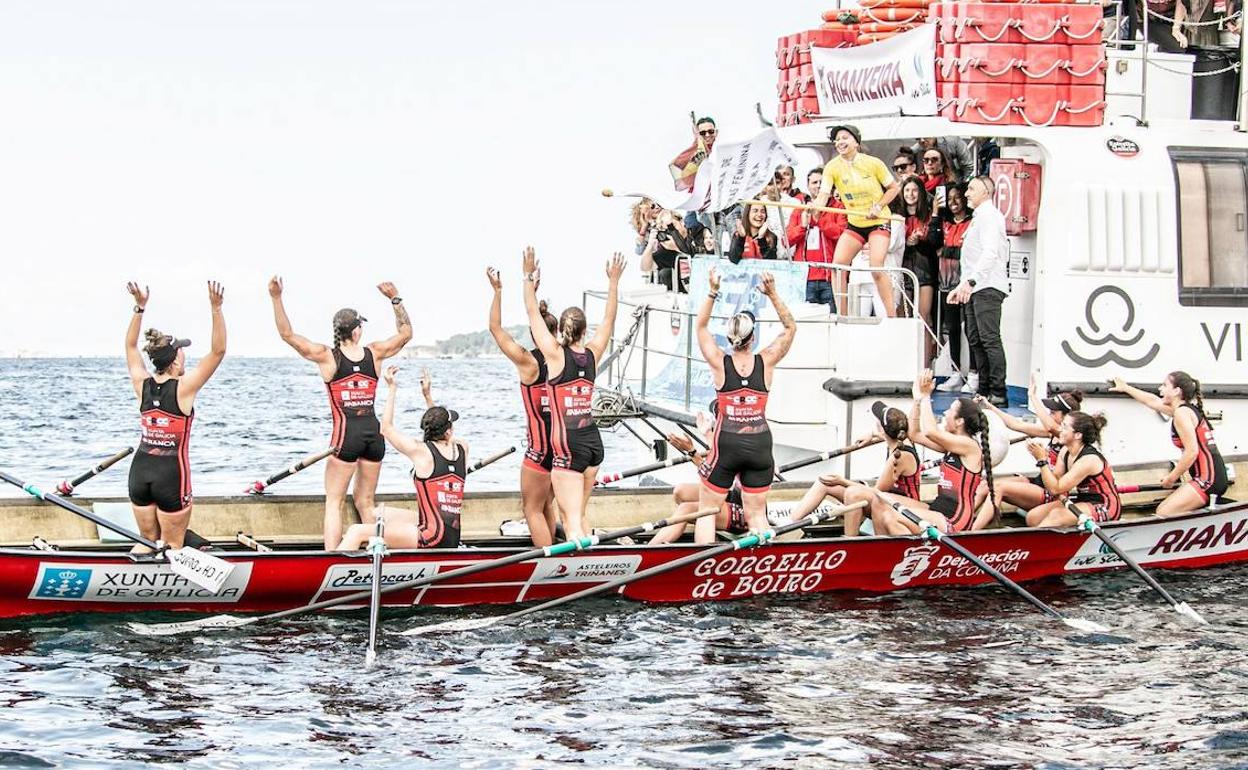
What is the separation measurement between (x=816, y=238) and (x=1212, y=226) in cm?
382

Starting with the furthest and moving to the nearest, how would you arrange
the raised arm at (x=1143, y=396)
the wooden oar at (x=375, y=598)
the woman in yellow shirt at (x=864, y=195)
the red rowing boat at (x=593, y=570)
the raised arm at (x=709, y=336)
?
the woman in yellow shirt at (x=864, y=195)
the raised arm at (x=1143, y=396)
the raised arm at (x=709, y=336)
the red rowing boat at (x=593, y=570)
the wooden oar at (x=375, y=598)

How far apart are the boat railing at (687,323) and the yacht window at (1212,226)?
2.61 meters

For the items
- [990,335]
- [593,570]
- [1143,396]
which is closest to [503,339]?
[593,570]

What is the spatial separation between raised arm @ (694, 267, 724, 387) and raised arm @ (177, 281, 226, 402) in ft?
11.5

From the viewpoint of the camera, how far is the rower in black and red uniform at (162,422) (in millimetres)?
12211

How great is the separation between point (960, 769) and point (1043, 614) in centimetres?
429

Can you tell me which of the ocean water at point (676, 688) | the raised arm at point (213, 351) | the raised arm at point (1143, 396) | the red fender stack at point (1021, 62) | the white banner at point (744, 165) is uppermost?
the red fender stack at point (1021, 62)

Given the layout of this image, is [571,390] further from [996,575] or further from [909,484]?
[996,575]

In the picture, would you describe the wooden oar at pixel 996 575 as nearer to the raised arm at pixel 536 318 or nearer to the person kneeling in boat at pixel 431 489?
the raised arm at pixel 536 318

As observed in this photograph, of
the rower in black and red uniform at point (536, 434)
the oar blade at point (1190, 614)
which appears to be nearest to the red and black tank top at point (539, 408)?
the rower in black and red uniform at point (536, 434)

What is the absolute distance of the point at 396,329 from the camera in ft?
44.0

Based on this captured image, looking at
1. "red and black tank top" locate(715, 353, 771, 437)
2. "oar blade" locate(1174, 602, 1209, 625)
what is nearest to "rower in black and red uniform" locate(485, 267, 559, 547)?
"red and black tank top" locate(715, 353, 771, 437)

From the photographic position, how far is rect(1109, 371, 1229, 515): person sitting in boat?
14.6 m

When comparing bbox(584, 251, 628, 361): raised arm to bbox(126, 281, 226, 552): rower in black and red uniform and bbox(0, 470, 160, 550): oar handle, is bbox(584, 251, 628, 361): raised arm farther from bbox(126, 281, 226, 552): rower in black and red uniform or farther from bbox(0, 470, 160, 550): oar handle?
bbox(0, 470, 160, 550): oar handle
